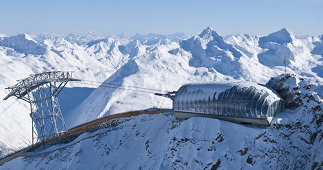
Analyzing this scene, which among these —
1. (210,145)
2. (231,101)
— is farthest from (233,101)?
(210,145)

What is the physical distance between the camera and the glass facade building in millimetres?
48188

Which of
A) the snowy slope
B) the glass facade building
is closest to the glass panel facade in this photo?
the glass facade building

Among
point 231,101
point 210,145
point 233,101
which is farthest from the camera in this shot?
point 231,101

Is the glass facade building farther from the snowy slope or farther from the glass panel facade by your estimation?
the snowy slope

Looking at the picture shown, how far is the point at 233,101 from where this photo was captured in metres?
50.6

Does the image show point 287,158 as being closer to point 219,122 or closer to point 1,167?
point 219,122

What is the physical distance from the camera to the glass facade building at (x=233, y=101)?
48188 millimetres

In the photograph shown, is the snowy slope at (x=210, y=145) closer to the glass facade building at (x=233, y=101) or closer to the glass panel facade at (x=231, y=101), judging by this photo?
the glass facade building at (x=233, y=101)

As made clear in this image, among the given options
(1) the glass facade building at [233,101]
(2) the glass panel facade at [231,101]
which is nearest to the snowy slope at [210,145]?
(1) the glass facade building at [233,101]

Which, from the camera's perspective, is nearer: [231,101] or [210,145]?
[210,145]

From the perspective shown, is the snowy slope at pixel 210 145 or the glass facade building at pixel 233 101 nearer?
the snowy slope at pixel 210 145

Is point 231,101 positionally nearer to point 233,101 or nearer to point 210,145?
point 233,101

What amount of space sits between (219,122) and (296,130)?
1074 cm

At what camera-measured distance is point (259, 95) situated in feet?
161
